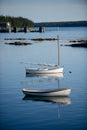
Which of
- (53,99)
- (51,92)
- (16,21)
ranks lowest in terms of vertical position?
(16,21)

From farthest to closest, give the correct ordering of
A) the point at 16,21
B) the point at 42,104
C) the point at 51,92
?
the point at 16,21 → the point at 51,92 → the point at 42,104

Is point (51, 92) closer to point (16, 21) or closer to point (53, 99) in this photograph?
point (53, 99)

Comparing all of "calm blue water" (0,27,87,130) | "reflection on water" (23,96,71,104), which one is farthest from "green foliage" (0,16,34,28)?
"reflection on water" (23,96,71,104)

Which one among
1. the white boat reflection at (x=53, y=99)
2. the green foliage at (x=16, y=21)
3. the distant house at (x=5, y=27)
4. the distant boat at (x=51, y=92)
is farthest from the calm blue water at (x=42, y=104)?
the green foliage at (x=16, y=21)

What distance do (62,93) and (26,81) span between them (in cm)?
772

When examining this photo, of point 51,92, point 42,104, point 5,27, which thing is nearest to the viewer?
point 42,104

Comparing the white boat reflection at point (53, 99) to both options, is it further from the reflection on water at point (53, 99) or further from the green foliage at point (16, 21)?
the green foliage at point (16, 21)

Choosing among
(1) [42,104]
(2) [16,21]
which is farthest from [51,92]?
(2) [16,21]

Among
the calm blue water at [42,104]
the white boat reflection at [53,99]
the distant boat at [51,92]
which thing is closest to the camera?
the calm blue water at [42,104]

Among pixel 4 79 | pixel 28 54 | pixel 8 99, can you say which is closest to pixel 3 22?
pixel 28 54

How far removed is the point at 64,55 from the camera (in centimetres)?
5259

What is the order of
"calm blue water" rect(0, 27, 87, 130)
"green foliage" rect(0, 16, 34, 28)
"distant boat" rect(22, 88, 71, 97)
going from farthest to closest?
"green foliage" rect(0, 16, 34, 28), "distant boat" rect(22, 88, 71, 97), "calm blue water" rect(0, 27, 87, 130)

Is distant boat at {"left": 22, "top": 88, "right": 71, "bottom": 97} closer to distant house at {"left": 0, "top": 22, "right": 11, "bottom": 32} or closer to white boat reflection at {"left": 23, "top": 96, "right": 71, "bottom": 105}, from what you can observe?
white boat reflection at {"left": 23, "top": 96, "right": 71, "bottom": 105}

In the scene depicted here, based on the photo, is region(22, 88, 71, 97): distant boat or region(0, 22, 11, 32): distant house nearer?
region(22, 88, 71, 97): distant boat
